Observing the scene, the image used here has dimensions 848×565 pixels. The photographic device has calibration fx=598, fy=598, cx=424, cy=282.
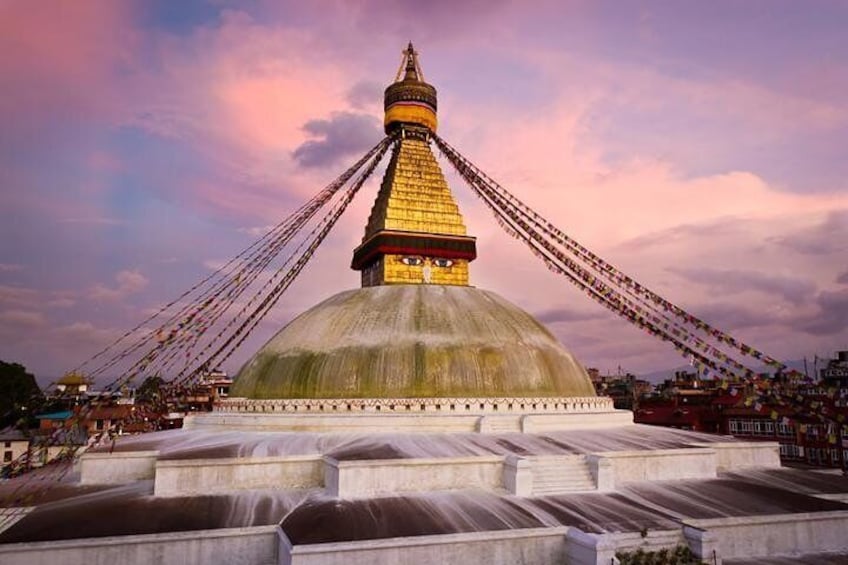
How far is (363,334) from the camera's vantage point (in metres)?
14.0

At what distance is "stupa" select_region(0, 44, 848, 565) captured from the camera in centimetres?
817

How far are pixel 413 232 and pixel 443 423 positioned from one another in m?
6.19

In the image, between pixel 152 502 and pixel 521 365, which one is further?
pixel 521 365

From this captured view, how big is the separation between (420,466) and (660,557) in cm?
383

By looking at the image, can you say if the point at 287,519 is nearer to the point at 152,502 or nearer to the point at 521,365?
the point at 152,502

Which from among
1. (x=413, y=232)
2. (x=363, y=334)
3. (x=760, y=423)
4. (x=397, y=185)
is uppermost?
(x=397, y=185)

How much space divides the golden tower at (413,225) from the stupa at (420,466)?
0.06 meters

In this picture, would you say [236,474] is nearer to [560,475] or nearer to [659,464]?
[560,475]

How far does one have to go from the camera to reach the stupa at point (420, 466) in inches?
322

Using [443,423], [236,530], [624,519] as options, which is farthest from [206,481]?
[624,519]

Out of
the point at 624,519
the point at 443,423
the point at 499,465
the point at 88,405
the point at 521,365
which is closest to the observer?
the point at 624,519

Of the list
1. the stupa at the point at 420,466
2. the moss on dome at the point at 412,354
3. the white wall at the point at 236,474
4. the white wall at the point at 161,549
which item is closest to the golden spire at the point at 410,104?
the stupa at the point at 420,466

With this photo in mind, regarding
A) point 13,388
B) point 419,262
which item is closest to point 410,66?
point 419,262

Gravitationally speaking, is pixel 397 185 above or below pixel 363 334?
above
